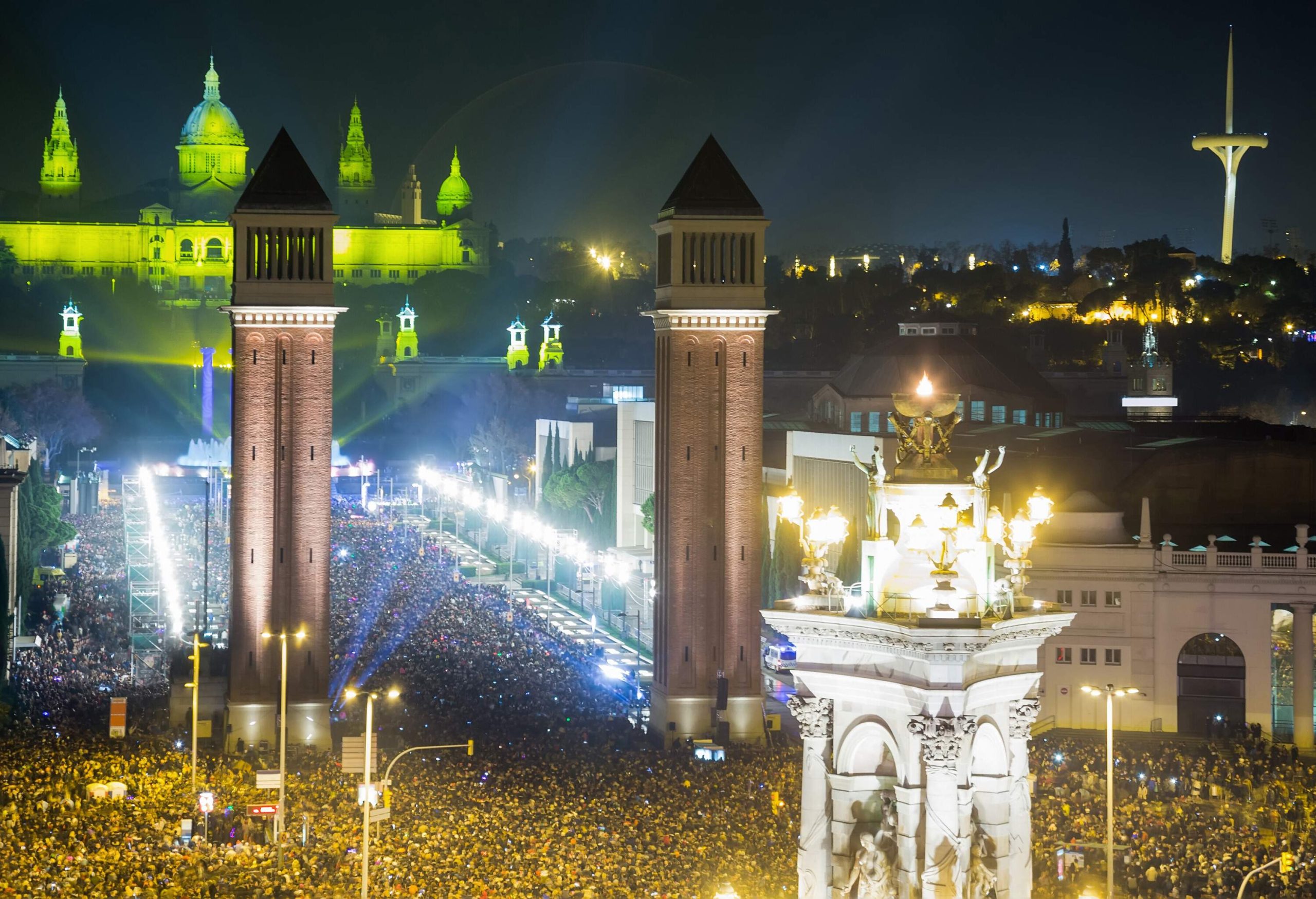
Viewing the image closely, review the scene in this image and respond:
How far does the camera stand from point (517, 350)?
173625 millimetres

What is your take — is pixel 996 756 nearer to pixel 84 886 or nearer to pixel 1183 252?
pixel 84 886

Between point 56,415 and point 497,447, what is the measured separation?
32737 millimetres

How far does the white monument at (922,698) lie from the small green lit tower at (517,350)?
14832cm

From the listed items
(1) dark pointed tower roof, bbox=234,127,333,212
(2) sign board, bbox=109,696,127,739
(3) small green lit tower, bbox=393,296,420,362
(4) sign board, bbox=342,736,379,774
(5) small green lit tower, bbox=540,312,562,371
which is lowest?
(2) sign board, bbox=109,696,127,739

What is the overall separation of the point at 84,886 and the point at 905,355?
71657 mm

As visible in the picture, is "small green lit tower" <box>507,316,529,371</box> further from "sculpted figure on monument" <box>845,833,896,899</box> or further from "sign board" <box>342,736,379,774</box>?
"sculpted figure on monument" <box>845,833,896,899</box>

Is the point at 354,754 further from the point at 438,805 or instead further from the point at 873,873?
the point at 873,873

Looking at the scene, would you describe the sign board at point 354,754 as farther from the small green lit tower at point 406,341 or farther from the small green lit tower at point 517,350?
the small green lit tower at point 406,341

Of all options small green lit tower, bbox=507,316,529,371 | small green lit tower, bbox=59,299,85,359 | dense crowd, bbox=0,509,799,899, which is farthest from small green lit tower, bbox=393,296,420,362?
dense crowd, bbox=0,509,799,899

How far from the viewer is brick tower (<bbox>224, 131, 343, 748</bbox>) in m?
51.8

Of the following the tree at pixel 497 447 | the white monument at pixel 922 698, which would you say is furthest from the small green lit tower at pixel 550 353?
the white monument at pixel 922 698

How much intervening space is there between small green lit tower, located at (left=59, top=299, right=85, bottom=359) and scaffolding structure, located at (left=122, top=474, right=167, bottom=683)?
6102cm

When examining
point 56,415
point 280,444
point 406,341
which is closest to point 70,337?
point 56,415

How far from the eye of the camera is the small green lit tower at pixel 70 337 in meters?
166
